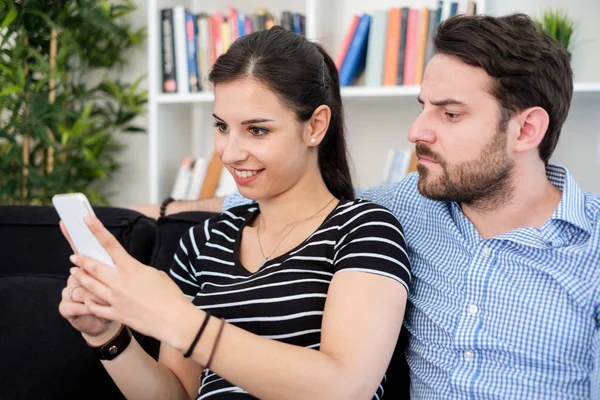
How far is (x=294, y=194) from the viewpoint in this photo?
148 cm

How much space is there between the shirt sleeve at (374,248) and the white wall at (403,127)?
93 cm

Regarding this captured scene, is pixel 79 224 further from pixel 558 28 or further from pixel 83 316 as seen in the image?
pixel 558 28

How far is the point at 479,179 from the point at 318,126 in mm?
327

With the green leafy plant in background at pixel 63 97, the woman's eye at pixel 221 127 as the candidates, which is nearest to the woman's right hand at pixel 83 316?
the woman's eye at pixel 221 127

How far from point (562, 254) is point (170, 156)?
1835 millimetres

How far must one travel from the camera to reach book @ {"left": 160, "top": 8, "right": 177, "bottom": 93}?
270cm

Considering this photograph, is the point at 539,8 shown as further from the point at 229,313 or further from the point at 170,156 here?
the point at 229,313

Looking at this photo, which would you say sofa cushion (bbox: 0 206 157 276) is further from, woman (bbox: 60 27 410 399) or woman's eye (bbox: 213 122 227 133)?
woman's eye (bbox: 213 122 227 133)

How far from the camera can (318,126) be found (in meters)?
1.45

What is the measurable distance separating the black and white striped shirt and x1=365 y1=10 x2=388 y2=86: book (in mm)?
1122

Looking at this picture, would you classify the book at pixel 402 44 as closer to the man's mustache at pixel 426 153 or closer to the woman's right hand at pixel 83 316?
the man's mustache at pixel 426 153

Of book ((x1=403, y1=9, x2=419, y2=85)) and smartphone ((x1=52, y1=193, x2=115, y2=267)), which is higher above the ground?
book ((x1=403, y1=9, x2=419, y2=85))

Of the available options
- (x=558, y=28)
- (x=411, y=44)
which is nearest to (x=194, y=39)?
(x=411, y=44)

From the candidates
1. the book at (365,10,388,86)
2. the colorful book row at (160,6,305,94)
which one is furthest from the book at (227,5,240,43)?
the book at (365,10,388,86)
